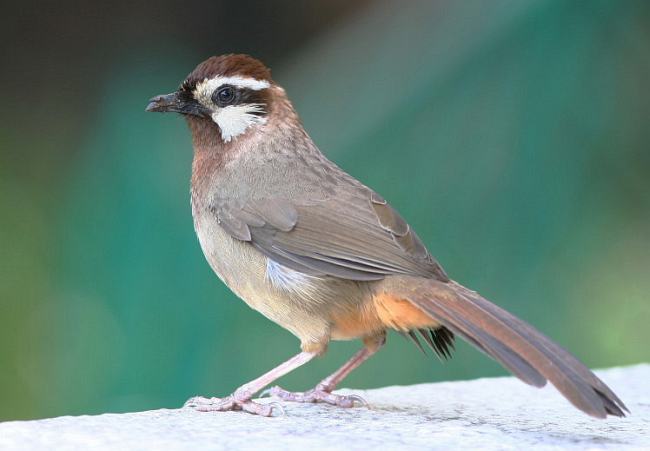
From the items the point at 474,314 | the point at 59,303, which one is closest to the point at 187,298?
the point at 59,303

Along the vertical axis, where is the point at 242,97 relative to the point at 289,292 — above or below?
above

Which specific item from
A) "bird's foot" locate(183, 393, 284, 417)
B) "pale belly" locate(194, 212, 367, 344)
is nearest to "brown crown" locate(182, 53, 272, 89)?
"pale belly" locate(194, 212, 367, 344)

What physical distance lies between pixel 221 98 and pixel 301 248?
86 centimetres

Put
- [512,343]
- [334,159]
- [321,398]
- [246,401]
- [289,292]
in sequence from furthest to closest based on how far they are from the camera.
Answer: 1. [334,159]
2. [321,398]
3. [289,292]
4. [246,401]
5. [512,343]

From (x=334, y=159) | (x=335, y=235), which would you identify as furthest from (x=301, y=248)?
(x=334, y=159)

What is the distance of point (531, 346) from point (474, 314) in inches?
10.9

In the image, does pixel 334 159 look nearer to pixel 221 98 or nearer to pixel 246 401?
pixel 221 98

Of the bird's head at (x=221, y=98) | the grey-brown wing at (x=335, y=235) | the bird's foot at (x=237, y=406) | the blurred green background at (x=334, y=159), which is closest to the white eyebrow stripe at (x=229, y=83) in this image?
the bird's head at (x=221, y=98)

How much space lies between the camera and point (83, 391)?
590cm

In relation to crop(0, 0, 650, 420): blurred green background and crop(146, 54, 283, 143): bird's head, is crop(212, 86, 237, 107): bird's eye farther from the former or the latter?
crop(0, 0, 650, 420): blurred green background

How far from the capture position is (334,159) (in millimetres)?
6527

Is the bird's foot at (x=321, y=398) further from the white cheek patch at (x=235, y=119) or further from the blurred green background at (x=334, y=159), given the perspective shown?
the blurred green background at (x=334, y=159)

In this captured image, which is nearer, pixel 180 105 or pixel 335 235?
pixel 335 235

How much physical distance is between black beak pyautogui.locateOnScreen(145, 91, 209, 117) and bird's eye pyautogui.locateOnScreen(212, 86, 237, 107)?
0.23 ft
